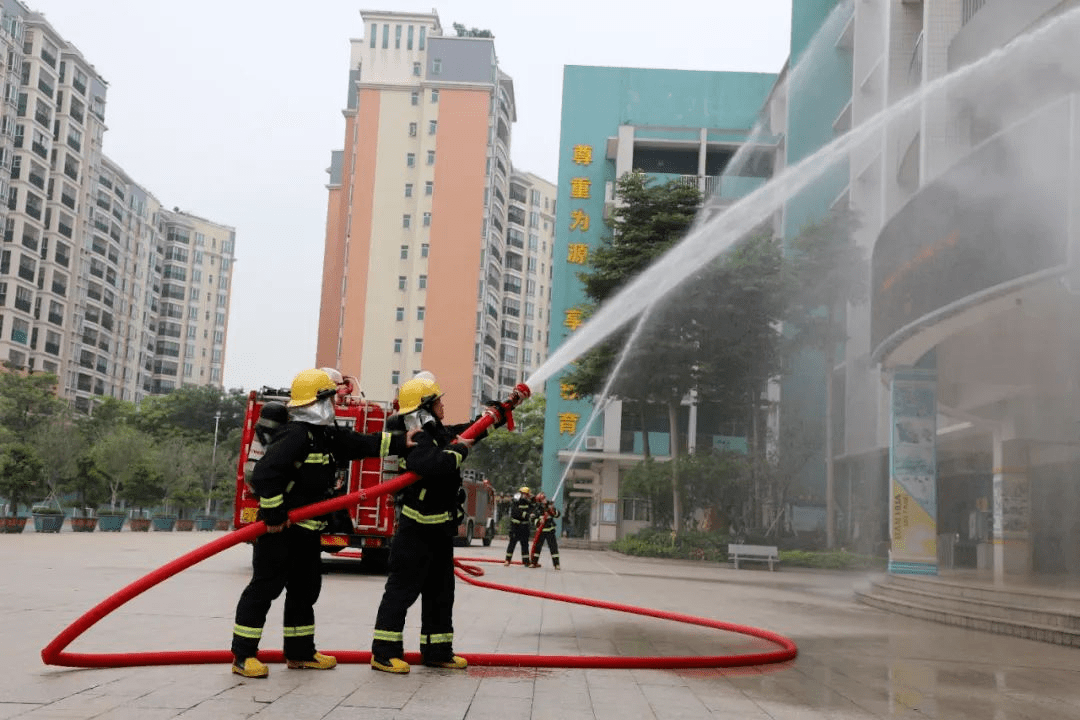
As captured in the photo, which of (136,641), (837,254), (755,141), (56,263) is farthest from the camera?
(56,263)

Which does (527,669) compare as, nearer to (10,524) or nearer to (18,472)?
(10,524)

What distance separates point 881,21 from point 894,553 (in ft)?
74.7

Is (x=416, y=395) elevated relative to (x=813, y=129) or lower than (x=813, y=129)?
lower

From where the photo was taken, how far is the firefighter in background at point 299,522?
22.4 ft

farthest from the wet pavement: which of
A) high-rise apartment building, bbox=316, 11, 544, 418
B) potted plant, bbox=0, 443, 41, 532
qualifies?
high-rise apartment building, bbox=316, 11, 544, 418

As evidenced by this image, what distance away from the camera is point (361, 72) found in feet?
267

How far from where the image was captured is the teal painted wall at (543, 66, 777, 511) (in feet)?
163

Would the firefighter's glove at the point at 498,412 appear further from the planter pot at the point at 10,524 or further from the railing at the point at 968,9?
the planter pot at the point at 10,524

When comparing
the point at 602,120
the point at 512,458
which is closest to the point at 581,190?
the point at 602,120

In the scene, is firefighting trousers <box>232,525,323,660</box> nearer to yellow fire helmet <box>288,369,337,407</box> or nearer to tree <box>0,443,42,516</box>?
yellow fire helmet <box>288,369,337,407</box>

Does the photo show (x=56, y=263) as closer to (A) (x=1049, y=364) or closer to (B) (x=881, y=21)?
(B) (x=881, y=21)

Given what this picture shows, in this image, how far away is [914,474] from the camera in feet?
60.9

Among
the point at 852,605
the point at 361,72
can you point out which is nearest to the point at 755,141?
the point at 852,605

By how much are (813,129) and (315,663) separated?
40.7 m
